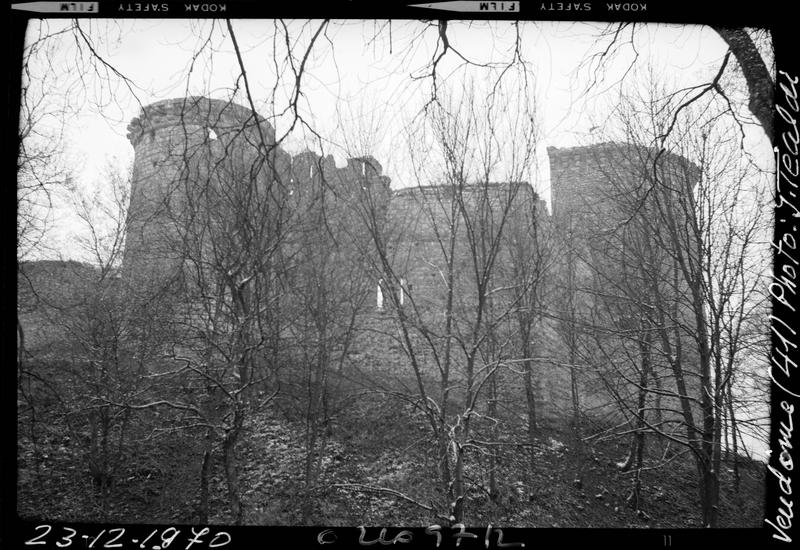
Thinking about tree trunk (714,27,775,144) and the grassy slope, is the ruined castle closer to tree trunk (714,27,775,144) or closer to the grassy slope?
the grassy slope

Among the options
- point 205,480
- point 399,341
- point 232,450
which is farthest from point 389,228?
point 205,480

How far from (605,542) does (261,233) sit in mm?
2355

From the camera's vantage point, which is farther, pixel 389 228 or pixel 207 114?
pixel 389 228

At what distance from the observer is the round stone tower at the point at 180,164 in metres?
2.07

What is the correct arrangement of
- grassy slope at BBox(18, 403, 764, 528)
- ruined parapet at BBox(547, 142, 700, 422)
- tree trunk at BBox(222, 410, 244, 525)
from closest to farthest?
1. grassy slope at BBox(18, 403, 764, 528)
2. ruined parapet at BBox(547, 142, 700, 422)
3. tree trunk at BBox(222, 410, 244, 525)

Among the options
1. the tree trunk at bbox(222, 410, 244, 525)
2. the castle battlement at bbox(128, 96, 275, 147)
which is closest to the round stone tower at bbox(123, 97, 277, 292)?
the castle battlement at bbox(128, 96, 275, 147)

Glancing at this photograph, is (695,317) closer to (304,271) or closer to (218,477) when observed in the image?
(304,271)

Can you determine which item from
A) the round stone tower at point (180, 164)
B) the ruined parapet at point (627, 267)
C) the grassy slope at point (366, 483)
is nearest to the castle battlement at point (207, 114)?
the round stone tower at point (180, 164)

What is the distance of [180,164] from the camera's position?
2406 mm

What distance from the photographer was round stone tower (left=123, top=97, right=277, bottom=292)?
2.07 metres

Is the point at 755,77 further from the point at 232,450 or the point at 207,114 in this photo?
the point at 232,450

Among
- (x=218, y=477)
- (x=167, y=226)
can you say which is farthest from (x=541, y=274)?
(x=218, y=477)

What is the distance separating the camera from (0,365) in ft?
6.28

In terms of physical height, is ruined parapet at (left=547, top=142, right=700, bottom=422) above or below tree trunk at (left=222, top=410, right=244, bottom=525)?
above
